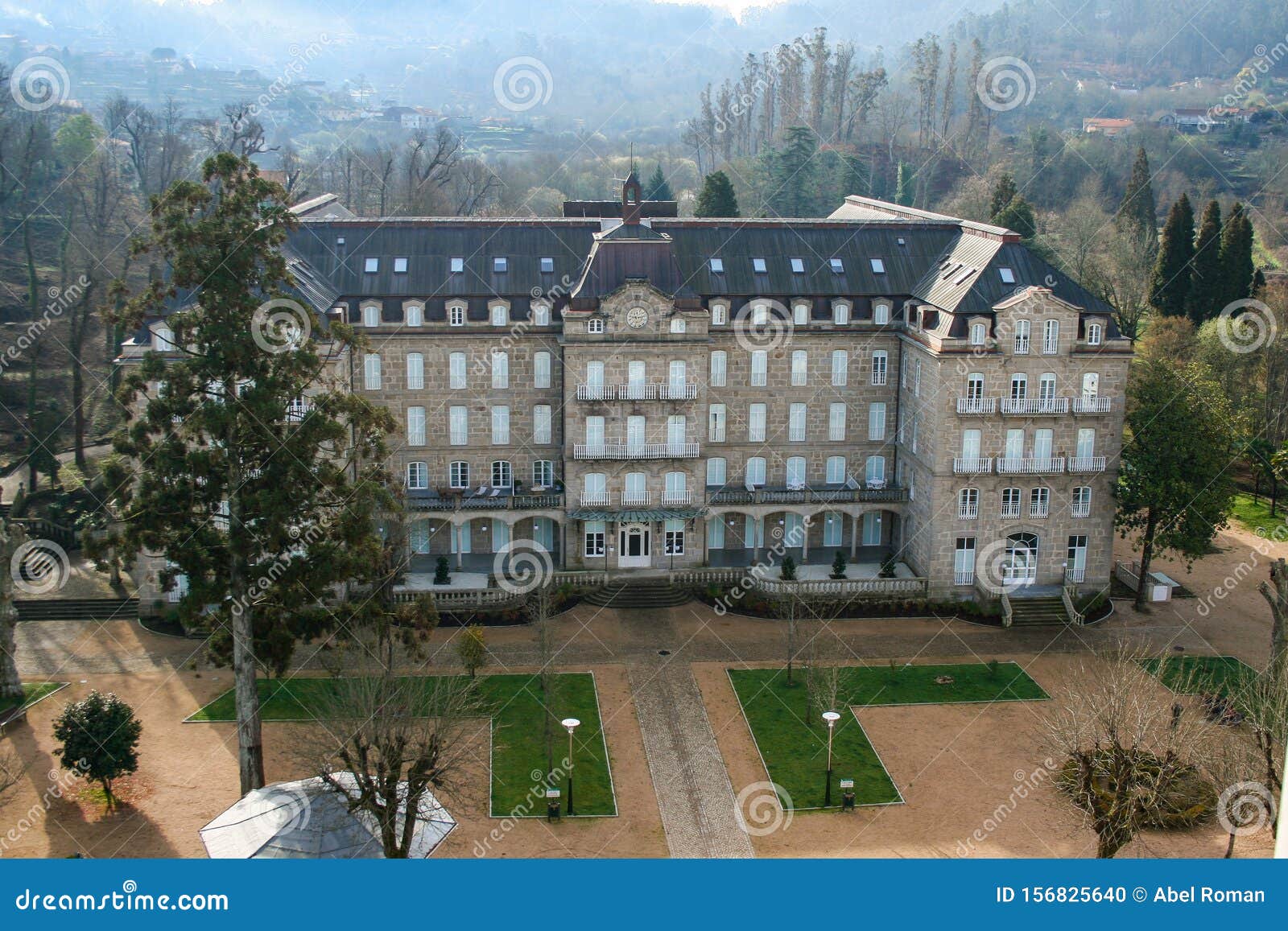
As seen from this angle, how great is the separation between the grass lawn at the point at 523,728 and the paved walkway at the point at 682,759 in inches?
66.5

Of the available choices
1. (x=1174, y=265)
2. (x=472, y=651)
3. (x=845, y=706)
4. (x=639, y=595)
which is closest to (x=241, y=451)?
(x=472, y=651)

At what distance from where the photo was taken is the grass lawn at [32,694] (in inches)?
1644

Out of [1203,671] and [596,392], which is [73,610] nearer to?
[596,392]

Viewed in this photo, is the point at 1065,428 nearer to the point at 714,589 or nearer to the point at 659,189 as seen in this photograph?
the point at 714,589

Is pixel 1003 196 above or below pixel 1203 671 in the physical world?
above

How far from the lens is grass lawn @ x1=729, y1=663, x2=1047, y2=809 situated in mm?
38406

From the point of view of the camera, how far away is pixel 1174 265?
75375mm

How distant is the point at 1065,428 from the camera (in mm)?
51812

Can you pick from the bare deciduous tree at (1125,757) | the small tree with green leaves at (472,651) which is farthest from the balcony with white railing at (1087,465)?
the small tree with green leaves at (472,651)

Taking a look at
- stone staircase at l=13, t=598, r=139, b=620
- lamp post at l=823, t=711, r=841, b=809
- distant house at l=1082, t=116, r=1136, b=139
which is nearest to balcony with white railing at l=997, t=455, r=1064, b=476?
lamp post at l=823, t=711, r=841, b=809

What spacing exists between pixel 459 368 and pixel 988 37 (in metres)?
168

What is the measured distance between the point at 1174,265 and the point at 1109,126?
7022 centimetres

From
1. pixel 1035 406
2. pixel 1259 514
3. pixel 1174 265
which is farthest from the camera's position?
pixel 1174 265

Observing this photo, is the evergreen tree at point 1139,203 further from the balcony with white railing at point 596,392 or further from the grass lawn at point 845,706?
the grass lawn at point 845,706
